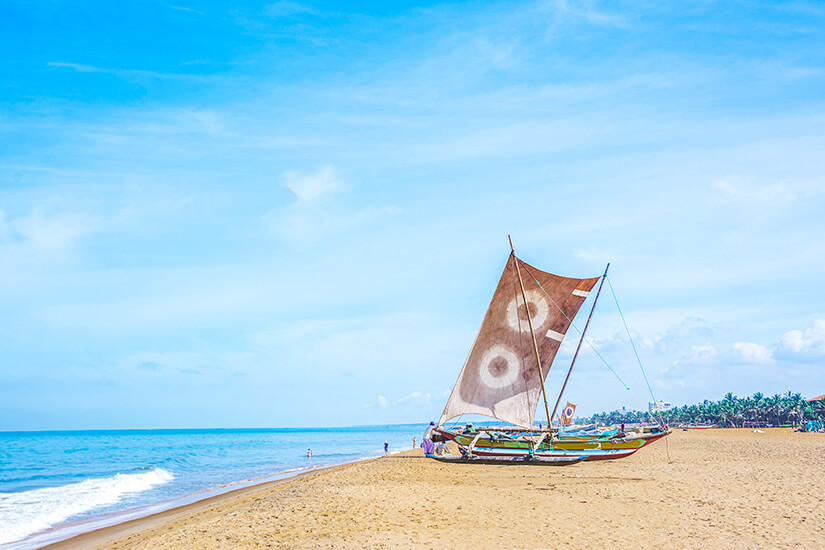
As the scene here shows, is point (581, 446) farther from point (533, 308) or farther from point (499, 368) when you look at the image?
point (533, 308)

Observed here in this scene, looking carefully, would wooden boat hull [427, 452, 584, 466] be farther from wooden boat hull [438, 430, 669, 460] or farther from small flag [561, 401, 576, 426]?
small flag [561, 401, 576, 426]

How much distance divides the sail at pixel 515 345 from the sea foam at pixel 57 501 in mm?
16521

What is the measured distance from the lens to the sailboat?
86.9 feet

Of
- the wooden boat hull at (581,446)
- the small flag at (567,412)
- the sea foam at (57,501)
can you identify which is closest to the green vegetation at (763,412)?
the small flag at (567,412)

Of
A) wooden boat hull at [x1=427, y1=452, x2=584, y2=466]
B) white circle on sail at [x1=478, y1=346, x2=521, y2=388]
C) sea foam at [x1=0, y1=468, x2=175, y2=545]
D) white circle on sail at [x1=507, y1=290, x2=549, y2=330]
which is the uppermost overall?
white circle on sail at [x1=507, y1=290, x2=549, y2=330]

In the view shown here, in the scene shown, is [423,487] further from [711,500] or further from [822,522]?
[822,522]

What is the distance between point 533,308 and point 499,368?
3.37 metres

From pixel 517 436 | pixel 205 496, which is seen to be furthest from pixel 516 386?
pixel 205 496

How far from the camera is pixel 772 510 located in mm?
13453

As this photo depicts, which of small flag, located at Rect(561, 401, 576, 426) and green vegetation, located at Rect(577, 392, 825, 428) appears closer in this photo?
small flag, located at Rect(561, 401, 576, 426)

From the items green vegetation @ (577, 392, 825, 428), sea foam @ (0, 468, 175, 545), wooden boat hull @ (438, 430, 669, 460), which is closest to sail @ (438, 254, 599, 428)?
wooden boat hull @ (438, 430, 669, 460)

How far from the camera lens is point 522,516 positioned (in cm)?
1311

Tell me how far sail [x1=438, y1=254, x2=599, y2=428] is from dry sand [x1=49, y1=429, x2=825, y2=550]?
6.20 meters

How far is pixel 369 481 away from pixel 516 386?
10.0 m
